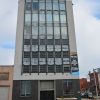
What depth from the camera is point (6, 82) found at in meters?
59.3

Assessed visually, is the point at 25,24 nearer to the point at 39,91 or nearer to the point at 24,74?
the point at 24,74

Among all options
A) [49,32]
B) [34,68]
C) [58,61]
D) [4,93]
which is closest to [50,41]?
[49,32]

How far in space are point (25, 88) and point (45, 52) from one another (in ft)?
34.4

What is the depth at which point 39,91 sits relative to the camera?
57.9 meters

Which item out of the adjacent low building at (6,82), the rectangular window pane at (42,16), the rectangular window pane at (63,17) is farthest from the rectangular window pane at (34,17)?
the adjacent low building at (6,82)

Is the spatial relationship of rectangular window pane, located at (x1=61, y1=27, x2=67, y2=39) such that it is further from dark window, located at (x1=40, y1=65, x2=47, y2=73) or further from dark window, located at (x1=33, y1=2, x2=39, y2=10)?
dark window, located at (x1=40, y1=65, x2=47, y2=73)

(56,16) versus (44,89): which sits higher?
(56,16)

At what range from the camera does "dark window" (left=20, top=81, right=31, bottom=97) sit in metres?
57.7

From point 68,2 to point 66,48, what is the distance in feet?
45.9

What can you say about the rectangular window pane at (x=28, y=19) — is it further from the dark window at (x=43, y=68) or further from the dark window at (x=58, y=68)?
the dark window at (x=58, y=68)

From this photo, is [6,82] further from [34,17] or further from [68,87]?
[34,17]

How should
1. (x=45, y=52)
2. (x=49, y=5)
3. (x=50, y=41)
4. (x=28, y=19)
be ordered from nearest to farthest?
1. (x=45, y=52)
2. (x=50, y=41)
3. (x=28, y=19)
4. (x=49, y=5)

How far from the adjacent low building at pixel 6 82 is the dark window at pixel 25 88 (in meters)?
2.91

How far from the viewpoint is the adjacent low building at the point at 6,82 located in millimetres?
58812
